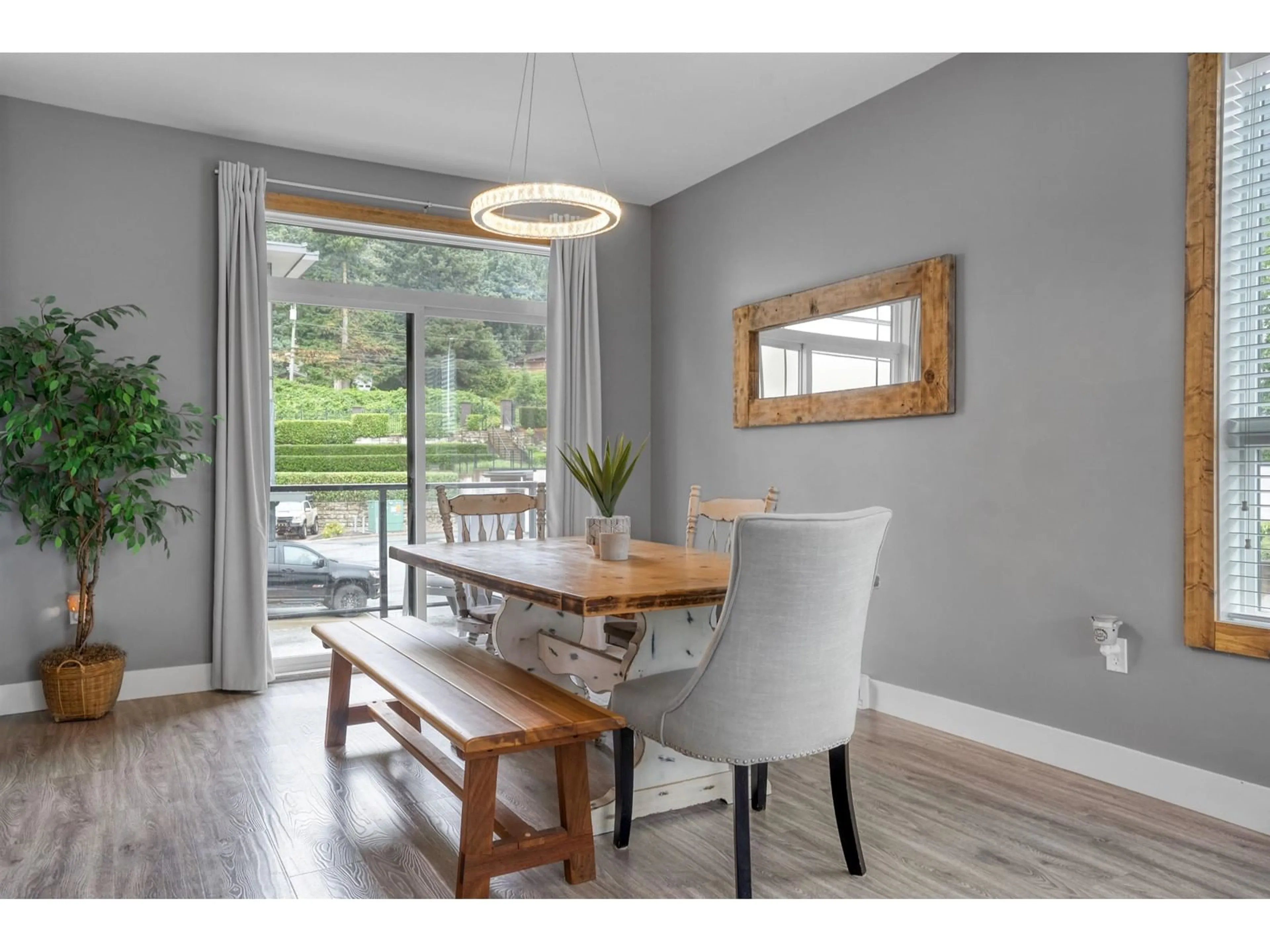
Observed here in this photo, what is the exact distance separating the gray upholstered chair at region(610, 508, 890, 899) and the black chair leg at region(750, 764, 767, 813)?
44 centimetres

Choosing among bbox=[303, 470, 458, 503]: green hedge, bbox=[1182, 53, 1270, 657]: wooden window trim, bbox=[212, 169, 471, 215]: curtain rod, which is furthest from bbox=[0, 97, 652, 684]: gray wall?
bbox=[1182, 53, 1270, 657]: wooden window trim

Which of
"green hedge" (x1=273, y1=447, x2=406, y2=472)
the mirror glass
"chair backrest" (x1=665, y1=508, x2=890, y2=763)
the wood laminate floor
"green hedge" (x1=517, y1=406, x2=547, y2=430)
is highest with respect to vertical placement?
the mirror glass

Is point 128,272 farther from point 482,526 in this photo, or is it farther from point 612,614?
point 612,614

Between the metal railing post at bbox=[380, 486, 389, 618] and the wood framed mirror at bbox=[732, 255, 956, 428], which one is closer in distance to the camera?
the wood framed mirror at bbox=[732, 255, 956, 428]

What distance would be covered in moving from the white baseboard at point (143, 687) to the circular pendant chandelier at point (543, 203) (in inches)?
99.3

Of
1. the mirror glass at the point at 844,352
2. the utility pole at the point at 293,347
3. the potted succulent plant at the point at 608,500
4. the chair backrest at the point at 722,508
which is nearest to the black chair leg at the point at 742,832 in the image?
the potted succulent plant at the point at 608,500

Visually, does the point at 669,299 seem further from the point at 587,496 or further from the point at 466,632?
the point at 466,632

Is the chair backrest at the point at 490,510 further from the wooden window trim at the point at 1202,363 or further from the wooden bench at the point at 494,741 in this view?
the wooden window trim at the point at 1202,363

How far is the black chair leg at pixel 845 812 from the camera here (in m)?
2.21

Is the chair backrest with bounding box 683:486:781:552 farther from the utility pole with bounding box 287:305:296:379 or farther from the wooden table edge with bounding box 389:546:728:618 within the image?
the utility pole with bounding box 287:305:296:379

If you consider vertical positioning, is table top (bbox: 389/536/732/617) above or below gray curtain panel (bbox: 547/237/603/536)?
below

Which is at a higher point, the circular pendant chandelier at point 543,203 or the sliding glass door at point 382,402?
the circular pendant chandelier at point 543,203

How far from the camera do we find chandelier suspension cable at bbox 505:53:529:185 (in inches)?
140

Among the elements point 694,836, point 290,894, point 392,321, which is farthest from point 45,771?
point 392,321
